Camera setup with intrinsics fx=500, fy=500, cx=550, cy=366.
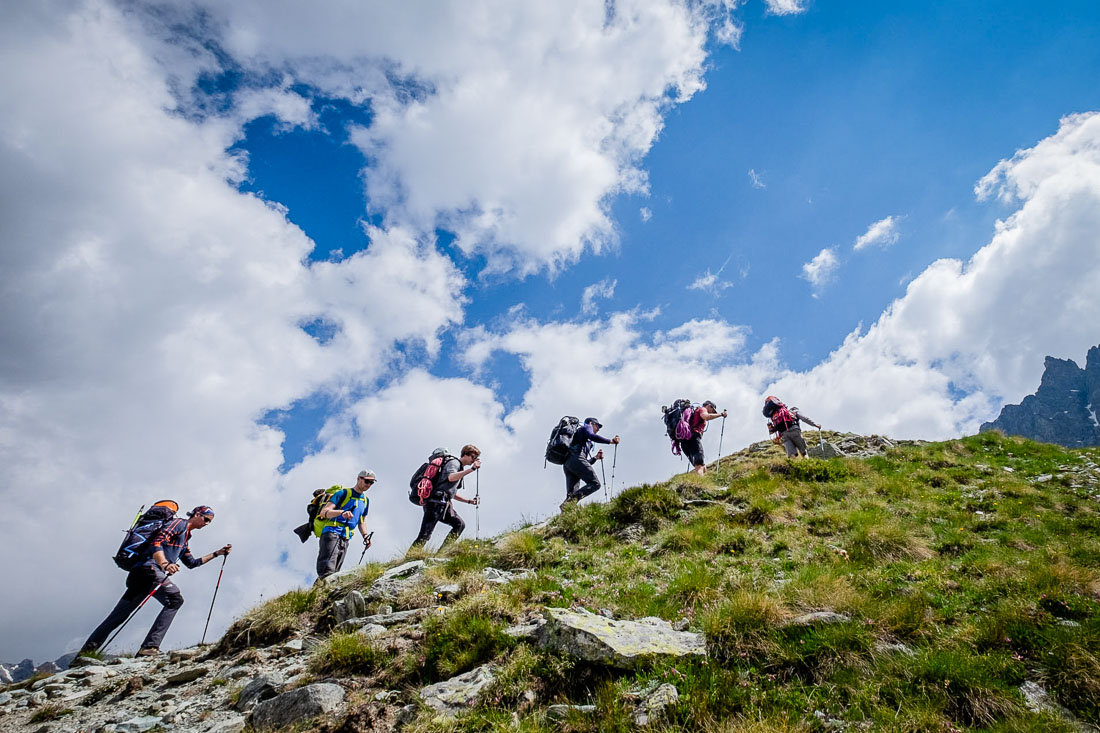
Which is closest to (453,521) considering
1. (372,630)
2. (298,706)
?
(372,630)

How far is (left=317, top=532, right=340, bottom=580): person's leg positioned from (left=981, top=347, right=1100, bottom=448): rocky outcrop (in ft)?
739

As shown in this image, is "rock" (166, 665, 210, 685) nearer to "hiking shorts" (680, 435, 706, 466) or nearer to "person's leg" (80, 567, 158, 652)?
"person's leg" (80, 567, 158, 652)

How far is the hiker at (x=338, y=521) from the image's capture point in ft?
36.0

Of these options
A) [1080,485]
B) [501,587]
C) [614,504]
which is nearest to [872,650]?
[501,587]

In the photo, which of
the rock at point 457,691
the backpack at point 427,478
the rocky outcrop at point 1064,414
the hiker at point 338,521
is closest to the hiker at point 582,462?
the backpack at point 427,478

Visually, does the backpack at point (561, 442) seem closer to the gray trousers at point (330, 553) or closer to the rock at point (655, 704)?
the gray trousers at point (330, 553)

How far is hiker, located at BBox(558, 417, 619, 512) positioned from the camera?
1389 cm

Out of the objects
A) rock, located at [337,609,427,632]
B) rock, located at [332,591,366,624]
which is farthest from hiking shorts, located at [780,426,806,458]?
rock, located at [332,591,366,624]

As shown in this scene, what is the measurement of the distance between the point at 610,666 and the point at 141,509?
11.0 metres

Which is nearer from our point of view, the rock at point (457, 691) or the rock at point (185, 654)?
the rock at point (457, 691)

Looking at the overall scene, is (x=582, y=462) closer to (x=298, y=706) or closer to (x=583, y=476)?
(x=583, y=476)

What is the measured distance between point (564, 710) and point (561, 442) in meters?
9.64

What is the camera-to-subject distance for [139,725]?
6105mm

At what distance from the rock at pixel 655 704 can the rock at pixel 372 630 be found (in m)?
3.92
